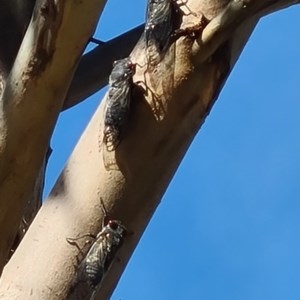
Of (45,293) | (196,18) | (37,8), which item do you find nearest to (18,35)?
(37,8)

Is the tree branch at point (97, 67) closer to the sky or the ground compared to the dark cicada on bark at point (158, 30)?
closer to the sky

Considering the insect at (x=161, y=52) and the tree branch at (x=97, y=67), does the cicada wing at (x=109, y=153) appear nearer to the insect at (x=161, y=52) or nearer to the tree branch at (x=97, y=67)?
the insect at (x=161, y=52)

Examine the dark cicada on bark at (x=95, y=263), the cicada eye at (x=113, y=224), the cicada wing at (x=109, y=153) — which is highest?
the cicada wing at (x=109, y=153)

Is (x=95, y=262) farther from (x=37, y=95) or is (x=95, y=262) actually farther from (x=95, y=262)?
→ (x=37, y=95)

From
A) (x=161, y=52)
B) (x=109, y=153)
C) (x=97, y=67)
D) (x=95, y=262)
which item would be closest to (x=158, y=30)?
(x=161, y=52)

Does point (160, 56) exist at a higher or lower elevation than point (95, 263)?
higher

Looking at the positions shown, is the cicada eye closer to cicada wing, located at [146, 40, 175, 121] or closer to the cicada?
the cicada

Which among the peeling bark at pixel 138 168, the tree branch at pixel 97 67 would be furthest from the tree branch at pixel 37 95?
the tree branch at pixel 97 67
